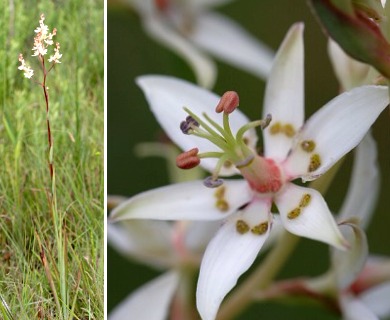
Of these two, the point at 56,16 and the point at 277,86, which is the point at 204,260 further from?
the point at 56,16

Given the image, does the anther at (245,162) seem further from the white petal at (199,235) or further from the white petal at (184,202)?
the white petal at (199,235)

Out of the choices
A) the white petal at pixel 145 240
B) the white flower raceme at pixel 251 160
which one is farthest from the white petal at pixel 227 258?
the white petal at pixel 145 240

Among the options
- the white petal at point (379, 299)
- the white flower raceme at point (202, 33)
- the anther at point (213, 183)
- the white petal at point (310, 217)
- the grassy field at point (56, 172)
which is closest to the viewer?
the white petal at point (310, 217)

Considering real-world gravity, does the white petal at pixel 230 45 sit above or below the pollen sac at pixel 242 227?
above

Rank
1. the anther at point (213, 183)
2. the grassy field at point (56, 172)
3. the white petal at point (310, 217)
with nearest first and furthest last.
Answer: the white petal at point (310, 217), the anther at point (213, 183), the grassy field at point (56, 172)

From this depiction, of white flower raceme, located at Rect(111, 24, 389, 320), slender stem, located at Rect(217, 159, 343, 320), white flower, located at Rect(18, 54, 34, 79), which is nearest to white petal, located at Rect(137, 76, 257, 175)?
white flower raceme, located at Rect(111, 24, 389, 320)

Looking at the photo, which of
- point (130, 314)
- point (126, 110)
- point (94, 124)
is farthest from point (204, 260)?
point (126, 110)

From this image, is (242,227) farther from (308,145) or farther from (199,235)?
(199,235)

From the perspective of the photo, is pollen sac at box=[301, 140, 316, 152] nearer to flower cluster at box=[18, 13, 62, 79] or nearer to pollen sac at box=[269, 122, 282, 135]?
pollen sac at box=[269, 122, 282, 135]
